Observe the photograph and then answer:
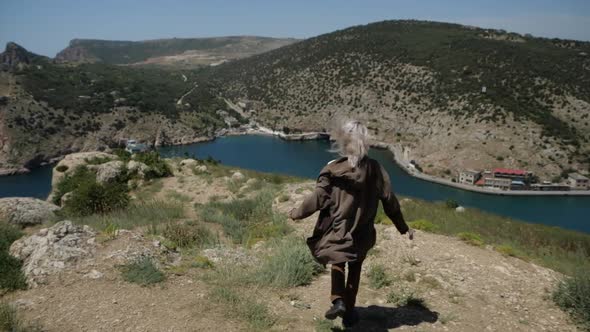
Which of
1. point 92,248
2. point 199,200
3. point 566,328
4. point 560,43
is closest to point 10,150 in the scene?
point 199,200

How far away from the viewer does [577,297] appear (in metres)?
4.44

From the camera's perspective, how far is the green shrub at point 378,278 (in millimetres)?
4878

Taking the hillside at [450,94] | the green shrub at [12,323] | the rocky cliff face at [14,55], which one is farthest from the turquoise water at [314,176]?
the rocky cliff face at [14,55]

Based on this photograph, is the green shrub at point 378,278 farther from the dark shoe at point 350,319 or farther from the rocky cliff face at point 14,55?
the rocky cliff face at point 14,55

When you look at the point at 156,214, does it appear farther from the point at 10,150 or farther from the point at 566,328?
the point at 10,150

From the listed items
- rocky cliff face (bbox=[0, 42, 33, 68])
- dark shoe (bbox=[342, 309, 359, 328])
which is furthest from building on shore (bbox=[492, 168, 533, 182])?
rocky cliff face (bbox=[0, 42, 33, 68])

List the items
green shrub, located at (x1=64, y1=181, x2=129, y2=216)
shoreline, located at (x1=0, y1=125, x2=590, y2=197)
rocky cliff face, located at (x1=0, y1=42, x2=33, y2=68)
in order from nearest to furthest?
1. green shrub, located at (x1=64, y1=181, x2=129, y2=216)
2. shoreline, located at (x1=0, y1=125, x2=590, y2=197)
3. rocky cliff face, located at (x1=0, y1=42, x2=33, y2=68)

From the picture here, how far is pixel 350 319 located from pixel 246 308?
3.54 ft

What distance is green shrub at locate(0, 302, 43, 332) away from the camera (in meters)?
3.20

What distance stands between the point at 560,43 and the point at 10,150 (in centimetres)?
12365

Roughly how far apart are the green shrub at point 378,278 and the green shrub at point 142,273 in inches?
104

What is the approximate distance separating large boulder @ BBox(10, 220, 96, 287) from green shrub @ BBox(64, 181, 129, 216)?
213 inches

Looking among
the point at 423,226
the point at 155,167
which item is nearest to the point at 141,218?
the point at 423,226

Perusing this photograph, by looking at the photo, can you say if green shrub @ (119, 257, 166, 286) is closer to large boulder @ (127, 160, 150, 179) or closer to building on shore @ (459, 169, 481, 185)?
large boulder @ (127, 160, 150, 179)
